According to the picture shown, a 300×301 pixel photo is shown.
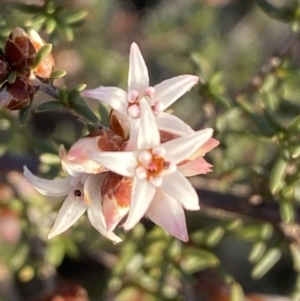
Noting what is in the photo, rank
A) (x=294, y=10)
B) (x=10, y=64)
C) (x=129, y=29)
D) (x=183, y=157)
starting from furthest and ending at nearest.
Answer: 1. (x=129, y=29)
2. (x=294, y=10)
3. (x=10, y=64)
4. (x=183, y=157)

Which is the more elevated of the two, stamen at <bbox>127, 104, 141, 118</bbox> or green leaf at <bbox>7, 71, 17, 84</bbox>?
stamen at <bbox>127, 104, 141, 118</bbox>

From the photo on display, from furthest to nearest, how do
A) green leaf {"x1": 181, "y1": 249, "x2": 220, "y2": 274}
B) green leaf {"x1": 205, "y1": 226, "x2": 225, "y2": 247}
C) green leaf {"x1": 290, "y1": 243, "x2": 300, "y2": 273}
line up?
1. green leaf {"x1": 205, "y1": 226, "x2": 225, "y2": 247}
2. green leaf {"x1": 181, "y1": 249, "x2": 220, "y2": 274}
3. green leaf {"x1": 290, "y1": 243, "x2": 300, "y2": 273}

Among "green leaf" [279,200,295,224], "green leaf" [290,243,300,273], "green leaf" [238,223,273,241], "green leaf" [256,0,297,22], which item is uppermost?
"green leaf" [256,0,297,22]

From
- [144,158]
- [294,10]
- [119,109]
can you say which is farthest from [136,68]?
[294,10]

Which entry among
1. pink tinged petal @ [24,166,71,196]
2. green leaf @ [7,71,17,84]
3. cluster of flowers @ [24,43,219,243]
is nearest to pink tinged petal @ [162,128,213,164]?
cluster of flowers @ [24,43,219,243]

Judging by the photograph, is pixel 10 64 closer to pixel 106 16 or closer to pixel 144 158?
pixel 144 158

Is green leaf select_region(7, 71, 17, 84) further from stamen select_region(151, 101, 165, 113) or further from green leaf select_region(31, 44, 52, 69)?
stamen select_region(151, 101, 165, 113)

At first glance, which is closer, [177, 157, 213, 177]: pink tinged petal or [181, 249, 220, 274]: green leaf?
[177, 157, 213, 177]: pink tinged petal

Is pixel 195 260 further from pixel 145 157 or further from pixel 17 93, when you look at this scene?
pixel 17 93
